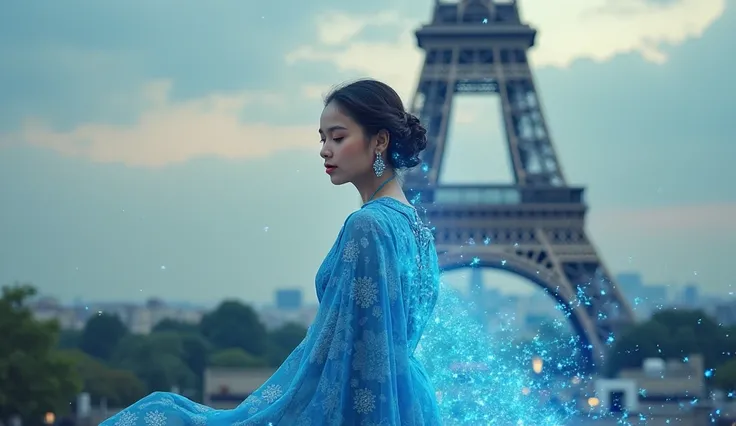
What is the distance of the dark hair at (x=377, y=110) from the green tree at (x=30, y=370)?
26555 mm

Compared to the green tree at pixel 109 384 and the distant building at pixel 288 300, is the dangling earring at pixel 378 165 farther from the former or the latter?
the distant building at pixel 288 300

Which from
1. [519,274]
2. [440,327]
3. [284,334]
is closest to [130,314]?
[284,334]

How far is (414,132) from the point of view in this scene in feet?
12.8

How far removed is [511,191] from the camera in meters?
33.4

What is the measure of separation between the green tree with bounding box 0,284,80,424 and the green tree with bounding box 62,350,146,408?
24.9 ft

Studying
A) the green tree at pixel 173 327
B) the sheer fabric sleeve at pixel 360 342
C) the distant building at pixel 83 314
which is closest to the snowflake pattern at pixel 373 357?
the sheer fabric sleeve at pixel 360 342

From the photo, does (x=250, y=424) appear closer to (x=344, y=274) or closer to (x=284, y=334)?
(x=344, y=274)

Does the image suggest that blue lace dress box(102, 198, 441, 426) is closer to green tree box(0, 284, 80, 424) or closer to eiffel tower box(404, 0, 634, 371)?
green tree box(0, 284, 80, 424)

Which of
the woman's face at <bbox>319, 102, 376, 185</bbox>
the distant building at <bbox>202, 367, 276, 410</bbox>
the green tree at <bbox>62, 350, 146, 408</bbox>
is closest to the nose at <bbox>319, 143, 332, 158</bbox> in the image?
the woman's face at <bbox>319, 102, 376, 185</bbox>

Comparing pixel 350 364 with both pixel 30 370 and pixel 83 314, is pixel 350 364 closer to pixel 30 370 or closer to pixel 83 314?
pixel 30 370

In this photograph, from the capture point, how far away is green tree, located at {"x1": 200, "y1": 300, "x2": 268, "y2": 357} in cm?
5809

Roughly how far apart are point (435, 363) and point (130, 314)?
81462mm

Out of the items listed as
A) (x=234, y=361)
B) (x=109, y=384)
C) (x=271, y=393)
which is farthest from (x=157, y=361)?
(x=271, y=393)

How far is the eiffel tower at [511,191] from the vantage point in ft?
108
